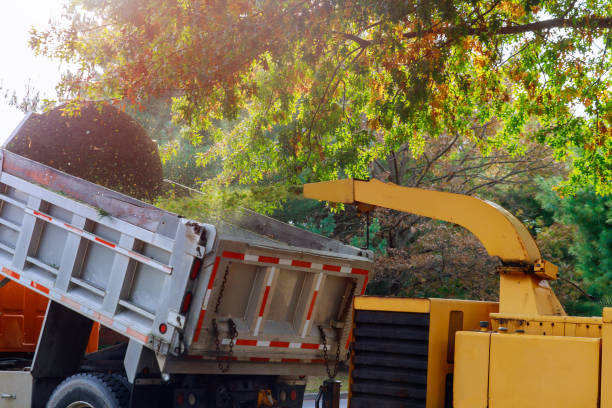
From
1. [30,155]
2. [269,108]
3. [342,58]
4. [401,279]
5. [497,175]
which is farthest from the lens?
[497,175]

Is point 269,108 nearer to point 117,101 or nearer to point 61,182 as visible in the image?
point 117,101

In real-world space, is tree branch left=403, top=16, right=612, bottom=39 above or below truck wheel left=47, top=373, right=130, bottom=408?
above

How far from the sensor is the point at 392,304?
4.84 m

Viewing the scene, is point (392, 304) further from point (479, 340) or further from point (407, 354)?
point (479, 340)

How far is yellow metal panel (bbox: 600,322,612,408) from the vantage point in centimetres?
385

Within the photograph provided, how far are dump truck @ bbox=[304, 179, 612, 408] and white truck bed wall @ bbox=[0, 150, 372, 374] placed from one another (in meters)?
0.95

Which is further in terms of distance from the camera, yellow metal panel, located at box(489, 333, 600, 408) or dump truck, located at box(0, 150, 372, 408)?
dump truck, located at box(0, 150, 372, 408)

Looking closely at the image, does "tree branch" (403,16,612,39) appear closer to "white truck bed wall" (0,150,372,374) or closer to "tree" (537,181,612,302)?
"white truck bed wall" (0,150,372,374)

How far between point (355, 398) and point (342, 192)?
5.04 ft

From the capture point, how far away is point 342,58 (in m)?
11.4

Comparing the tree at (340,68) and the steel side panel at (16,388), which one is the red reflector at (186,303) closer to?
the steel side panel at (16,388)

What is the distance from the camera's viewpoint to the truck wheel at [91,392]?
19.4ft

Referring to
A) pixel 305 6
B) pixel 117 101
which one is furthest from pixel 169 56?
pixel 305 6

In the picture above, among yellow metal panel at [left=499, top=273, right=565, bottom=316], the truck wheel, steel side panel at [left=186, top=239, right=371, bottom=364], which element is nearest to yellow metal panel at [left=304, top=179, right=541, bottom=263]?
yellow metal panel at [left=499, top=273, right=565, bottom=316]
